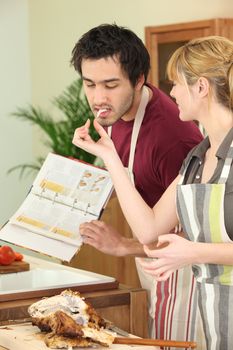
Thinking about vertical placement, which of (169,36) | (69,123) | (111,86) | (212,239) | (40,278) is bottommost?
(40,278)

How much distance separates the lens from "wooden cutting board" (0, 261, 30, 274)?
3.37 m

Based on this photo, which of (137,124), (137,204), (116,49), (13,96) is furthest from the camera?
(13,96)

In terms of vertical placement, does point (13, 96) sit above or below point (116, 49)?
above

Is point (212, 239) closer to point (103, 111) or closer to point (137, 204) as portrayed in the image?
point (137, 204)

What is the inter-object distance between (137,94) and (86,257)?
2.35m

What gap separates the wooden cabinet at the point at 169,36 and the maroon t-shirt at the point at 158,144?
8.16 feet

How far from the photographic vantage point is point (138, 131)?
3332mm

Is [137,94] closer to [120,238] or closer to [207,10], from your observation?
[120,238]

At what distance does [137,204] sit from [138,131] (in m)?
0.56

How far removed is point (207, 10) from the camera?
237 inches

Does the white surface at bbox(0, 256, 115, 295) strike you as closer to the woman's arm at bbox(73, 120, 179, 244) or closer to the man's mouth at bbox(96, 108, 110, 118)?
the woman's arm at bbox(73, 120, 179, 244)

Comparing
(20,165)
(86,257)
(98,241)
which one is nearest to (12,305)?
(98,241)

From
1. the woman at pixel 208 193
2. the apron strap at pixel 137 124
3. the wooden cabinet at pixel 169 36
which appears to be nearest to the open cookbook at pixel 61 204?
the apron strap at pixel 137 124

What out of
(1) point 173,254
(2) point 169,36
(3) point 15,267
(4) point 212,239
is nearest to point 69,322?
(1) point 173,254
